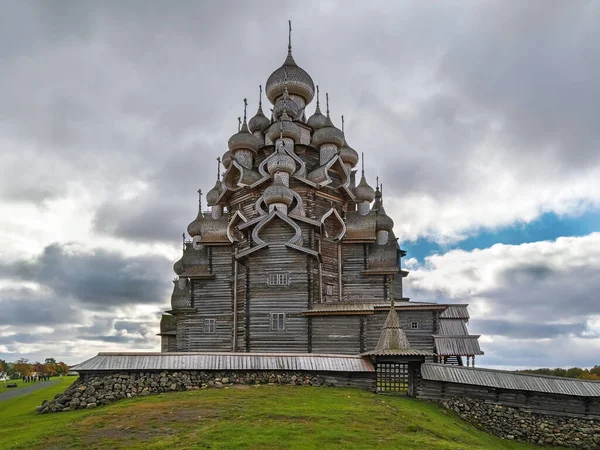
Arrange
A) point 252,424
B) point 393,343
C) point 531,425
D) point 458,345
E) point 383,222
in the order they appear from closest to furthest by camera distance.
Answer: point 252,424 → point 531,425 → point 393,343 → point 458,345 → point 383,222

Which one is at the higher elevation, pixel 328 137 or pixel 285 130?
pixel 285 130

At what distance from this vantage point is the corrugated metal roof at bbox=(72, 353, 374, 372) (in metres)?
20.1

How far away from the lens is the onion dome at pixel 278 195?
29922 mm

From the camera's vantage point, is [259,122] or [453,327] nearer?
[453,327]

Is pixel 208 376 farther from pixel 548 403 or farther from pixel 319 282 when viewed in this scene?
pixel 548 403

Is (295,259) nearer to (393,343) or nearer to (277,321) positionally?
(277,321)

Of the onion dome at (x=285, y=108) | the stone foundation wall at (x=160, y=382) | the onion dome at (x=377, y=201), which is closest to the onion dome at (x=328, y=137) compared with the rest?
the onion dome at (x=285, y=108)

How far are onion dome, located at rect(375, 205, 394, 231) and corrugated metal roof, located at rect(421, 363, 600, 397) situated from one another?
14.4m

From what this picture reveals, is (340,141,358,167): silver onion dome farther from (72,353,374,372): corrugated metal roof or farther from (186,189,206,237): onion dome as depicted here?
(72,353,374,372): corrugated metal roof

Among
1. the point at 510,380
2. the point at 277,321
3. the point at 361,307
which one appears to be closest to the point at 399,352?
the point at 510,380

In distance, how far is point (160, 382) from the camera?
19875mm

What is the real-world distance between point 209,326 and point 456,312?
15939 millimetres

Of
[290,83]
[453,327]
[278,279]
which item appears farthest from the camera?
[290,83]

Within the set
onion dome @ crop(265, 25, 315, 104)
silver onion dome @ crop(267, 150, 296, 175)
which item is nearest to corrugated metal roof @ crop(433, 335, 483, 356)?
silver onion dome @ crop(267, 150, 296, 175)
